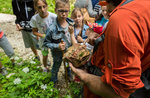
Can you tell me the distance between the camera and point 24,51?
439 centimetres

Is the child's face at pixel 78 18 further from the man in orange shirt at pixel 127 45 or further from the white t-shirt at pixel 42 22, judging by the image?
the man in orange shirt at pixel 127 45

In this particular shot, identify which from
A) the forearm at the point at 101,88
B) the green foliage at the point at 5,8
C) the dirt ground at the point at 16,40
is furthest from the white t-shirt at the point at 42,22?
the green foliage at the point at 5,8

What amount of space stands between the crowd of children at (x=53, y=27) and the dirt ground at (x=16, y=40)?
0.31 m

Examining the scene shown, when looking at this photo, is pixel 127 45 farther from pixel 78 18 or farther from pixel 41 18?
pixel 41 18

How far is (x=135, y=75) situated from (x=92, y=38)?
2.23ft

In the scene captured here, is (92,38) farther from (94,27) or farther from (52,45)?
(52,45)

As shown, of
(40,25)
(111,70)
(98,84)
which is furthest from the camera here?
(40,25)

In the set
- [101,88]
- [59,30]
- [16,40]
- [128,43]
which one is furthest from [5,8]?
[128,43]

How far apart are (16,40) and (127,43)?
554 cm

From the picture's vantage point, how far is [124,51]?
658 millimetres

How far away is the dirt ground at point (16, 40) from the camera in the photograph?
319cm

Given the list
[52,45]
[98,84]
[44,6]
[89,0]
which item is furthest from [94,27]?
[89,0]

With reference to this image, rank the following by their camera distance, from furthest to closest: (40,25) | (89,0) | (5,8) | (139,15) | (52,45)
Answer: (5,8) → (89,0) → (40,25) → (52,45) → (139,15)

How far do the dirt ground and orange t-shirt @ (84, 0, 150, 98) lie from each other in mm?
2503
